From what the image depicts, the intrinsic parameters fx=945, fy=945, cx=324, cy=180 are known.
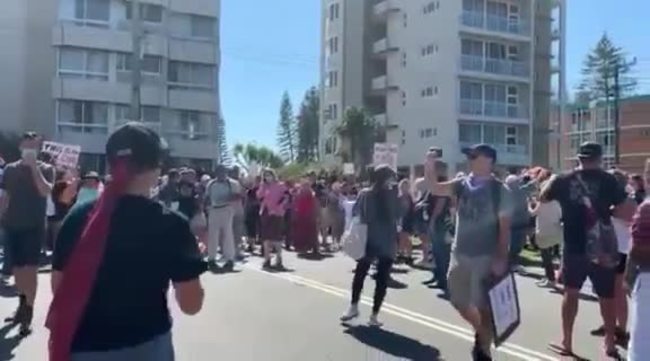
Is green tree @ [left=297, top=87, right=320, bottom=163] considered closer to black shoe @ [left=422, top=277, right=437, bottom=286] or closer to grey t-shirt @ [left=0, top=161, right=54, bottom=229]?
black shoe @ [left=422, top=277, right=437, bottom=286]

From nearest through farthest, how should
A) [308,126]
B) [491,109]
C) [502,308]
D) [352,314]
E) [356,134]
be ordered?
[502,308]
[352,314]
[491,109]
[356,134]
[308,126]

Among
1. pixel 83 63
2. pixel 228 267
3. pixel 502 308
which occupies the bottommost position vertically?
pixel 228 267

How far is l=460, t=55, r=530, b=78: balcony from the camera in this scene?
66250mm

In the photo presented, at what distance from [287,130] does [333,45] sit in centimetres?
4639

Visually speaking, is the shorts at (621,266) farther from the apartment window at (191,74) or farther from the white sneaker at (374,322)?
the apartment window at (191,74)

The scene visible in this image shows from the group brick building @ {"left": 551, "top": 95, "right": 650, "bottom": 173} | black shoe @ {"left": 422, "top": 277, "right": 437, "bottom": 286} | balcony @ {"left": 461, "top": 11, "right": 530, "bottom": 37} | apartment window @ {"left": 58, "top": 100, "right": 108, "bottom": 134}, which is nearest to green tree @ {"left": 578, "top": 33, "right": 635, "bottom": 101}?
brick building @ {"left": 551, "top": 95, "right": 650, "bottom": 173}

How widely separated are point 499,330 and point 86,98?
50766 millimetres

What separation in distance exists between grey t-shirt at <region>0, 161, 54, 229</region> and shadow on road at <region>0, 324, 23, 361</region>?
107 cm

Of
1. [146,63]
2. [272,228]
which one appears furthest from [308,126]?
[272,228]

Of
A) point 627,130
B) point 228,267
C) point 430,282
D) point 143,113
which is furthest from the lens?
point 627,130

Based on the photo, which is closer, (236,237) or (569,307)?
(569,307)

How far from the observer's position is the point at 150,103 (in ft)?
189

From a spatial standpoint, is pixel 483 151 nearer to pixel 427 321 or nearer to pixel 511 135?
pixel 427 321

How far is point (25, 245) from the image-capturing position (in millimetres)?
9641
